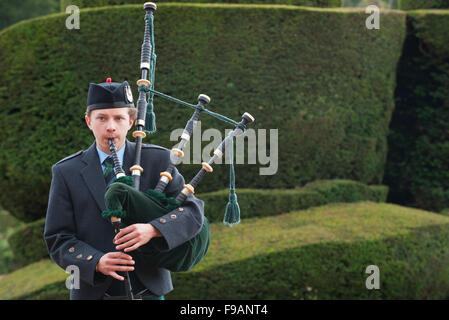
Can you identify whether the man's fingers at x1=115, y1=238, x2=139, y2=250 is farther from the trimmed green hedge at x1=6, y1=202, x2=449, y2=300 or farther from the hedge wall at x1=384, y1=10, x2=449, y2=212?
the hedge wall at x1=384, y1=10, x2=449, y2=212

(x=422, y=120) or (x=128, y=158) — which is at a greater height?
(x=422, y=120)

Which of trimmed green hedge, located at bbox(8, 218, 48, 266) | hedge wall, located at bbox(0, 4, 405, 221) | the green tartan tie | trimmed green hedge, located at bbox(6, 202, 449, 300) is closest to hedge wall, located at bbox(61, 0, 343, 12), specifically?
hedge wall, located at bbox(0, 4, 405, 221)

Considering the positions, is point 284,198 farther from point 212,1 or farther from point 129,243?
point 129,243

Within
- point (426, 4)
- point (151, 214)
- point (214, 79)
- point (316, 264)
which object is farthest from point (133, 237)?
point (426, 4)

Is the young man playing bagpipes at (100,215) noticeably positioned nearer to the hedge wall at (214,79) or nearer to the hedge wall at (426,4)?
the hedge wall at (214,79)

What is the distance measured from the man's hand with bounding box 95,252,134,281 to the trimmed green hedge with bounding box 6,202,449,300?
12.2 feet

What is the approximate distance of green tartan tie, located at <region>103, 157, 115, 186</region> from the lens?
229cm

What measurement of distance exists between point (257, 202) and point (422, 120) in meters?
3.62

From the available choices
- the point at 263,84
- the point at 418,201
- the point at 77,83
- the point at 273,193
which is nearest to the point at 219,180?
the point at 273,193

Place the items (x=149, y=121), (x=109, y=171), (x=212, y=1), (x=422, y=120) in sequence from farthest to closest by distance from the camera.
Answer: (x=422, y=120)
(x=212, y=1)
(x=149, y=121)
(x=109, y=171)

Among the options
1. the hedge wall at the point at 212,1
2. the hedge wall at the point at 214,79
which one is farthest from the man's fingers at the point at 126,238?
the hedge wall at the point at 212,1

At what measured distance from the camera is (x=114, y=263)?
81.7 inches

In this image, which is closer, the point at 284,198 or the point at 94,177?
the point at 94,177

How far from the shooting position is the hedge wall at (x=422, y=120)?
8.34m
